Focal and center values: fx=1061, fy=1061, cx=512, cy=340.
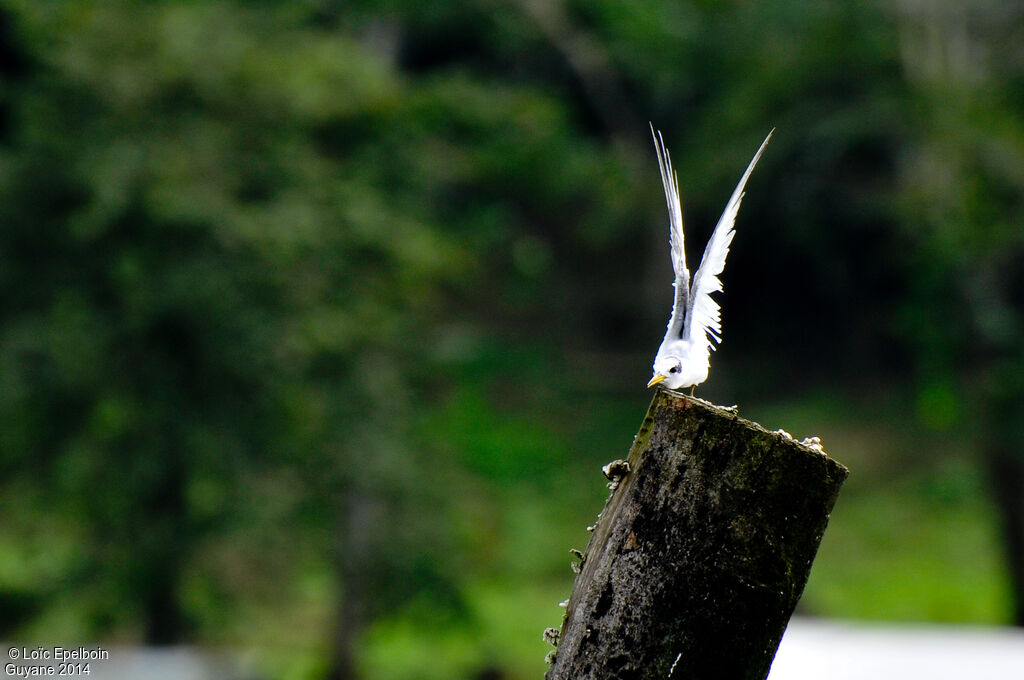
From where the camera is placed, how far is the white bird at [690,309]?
2.88 metres

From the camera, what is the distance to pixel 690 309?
3045 mm

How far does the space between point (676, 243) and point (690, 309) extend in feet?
0.96

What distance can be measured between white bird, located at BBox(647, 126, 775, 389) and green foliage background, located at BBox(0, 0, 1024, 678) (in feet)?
17.2

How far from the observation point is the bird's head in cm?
294

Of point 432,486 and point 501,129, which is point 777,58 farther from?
point 432,486

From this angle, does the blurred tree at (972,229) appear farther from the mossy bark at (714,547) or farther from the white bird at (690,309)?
the mossy bark at (714,547)

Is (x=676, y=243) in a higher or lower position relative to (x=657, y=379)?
higher

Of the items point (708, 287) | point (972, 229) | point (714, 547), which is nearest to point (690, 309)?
point (708, 287)

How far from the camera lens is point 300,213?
7.99m

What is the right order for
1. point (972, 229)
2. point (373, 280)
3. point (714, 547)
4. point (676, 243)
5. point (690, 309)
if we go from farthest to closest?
point (972, 229)
point (373, 280)
point (690, 309)
point (676, 243)
point (714, 547)

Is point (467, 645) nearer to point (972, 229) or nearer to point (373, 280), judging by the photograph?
point (373, 280)

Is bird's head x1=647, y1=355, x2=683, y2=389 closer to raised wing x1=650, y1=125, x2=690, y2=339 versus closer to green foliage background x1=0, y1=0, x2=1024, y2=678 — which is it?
raised wing x1=650, y1=125, x2=690, y2=339

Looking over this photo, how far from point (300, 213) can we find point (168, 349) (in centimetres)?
146

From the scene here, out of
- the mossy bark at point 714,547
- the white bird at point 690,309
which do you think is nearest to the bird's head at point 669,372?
the white bird at point 690,309
